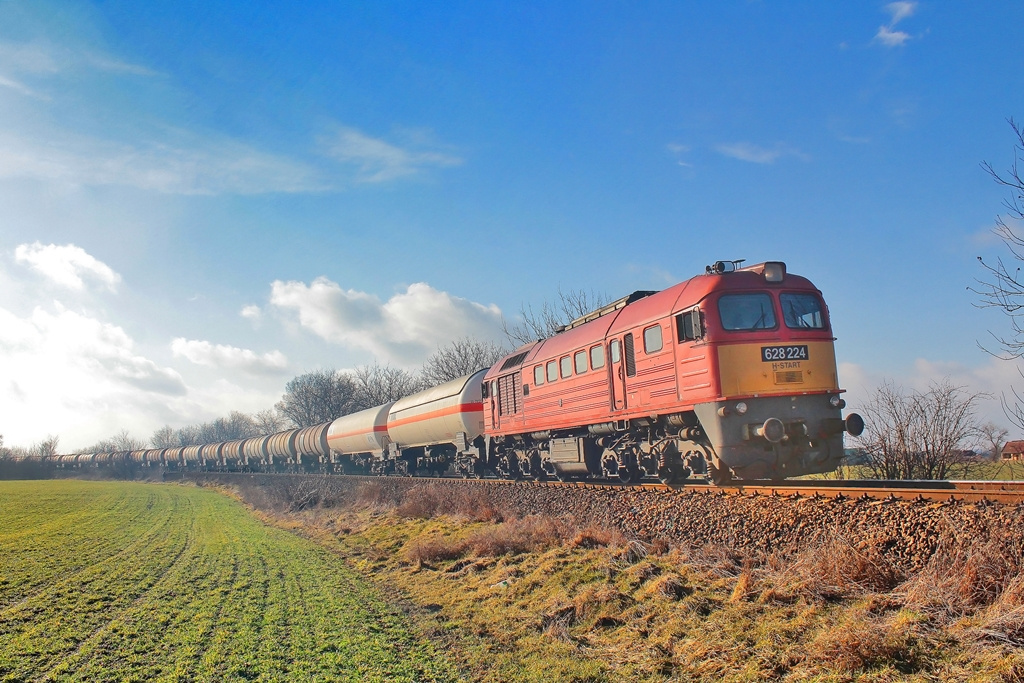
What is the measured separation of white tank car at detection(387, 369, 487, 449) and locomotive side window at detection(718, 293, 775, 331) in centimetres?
1289

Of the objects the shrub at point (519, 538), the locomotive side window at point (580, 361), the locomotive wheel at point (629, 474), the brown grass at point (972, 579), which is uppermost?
the locomotive side window at point (580, 361)

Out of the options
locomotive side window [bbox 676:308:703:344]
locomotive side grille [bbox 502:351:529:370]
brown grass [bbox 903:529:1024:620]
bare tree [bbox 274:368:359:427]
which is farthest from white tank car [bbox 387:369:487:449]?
bare tree [bbox 274:368:359:427]

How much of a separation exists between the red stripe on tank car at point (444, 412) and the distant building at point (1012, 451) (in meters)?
14.6

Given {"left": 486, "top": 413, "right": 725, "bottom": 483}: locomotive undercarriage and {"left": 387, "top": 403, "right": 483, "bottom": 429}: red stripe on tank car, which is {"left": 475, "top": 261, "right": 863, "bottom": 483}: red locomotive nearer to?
{"left": 486, "top": 413, "right": 725, "bottom": 483}: locomotive undercarriage

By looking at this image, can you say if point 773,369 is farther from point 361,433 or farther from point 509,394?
point 361,433

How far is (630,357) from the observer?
14297mm

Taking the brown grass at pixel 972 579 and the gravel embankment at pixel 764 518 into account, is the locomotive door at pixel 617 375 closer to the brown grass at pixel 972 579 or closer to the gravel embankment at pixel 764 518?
the gravel embankment at pixel 764 518

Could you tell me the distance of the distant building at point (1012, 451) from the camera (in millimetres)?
13913

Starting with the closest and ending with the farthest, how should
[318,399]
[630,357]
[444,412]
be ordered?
[630,357] < [444,412] < [318,399]

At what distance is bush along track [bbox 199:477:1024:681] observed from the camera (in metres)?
5.35

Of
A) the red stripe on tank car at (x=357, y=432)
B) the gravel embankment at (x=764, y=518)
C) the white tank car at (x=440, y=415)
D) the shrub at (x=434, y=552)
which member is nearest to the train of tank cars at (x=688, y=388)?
the gravel embankment at (x=764, y=518)

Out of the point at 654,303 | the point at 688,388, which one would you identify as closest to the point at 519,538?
the point at 688,388

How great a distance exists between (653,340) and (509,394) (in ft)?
26.4

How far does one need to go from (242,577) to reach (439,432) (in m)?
15.5
